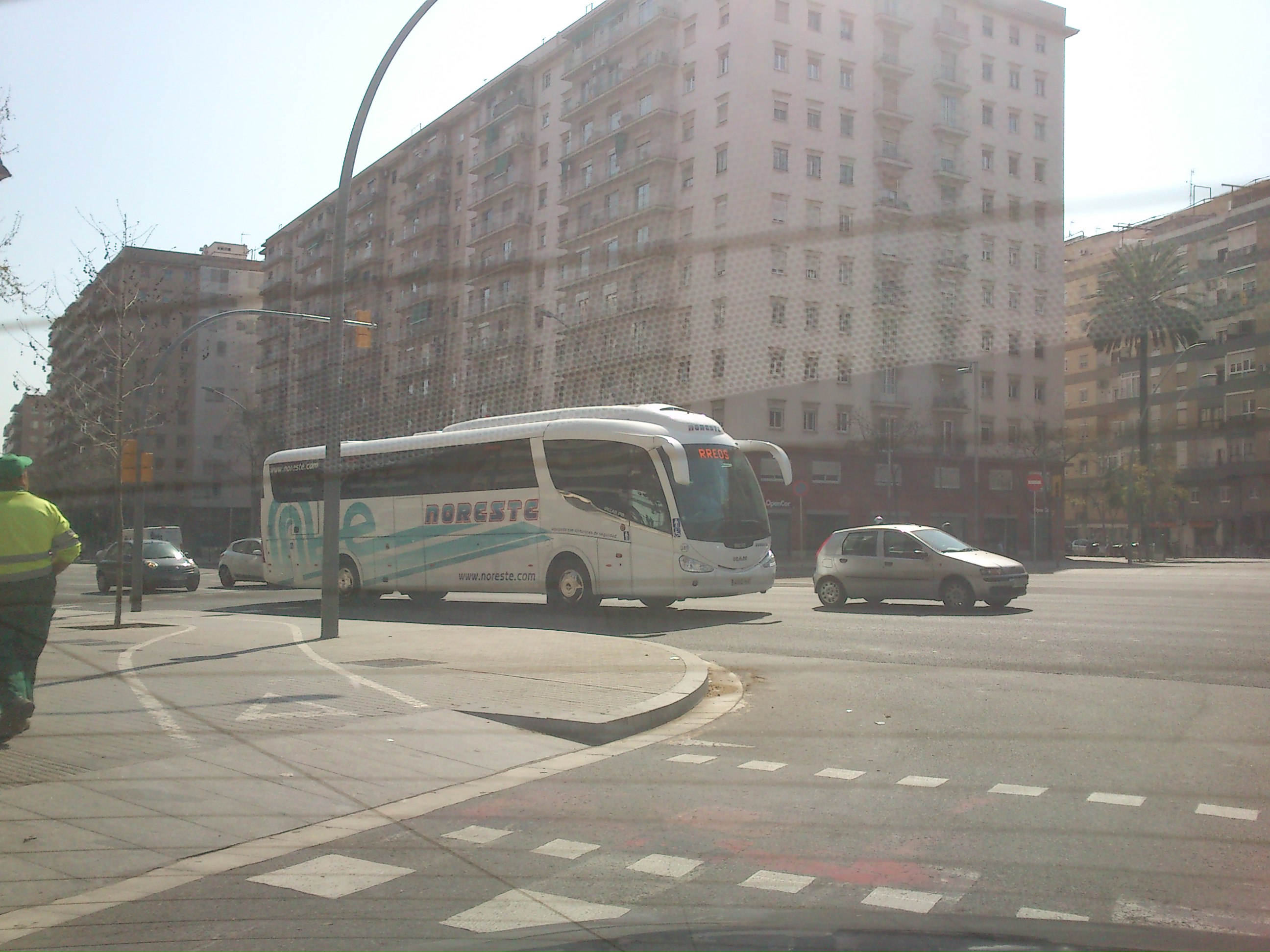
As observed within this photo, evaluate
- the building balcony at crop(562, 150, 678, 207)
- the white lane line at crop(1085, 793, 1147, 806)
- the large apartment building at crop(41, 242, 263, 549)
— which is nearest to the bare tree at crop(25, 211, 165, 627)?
the large apartment building at crop(41, 242, 263, 549)

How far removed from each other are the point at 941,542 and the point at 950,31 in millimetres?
34365

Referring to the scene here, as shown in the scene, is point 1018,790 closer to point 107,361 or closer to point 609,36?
point 107,361

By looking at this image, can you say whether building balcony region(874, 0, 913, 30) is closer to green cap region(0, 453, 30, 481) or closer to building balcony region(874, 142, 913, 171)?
building balcony region(874, 142, 913, 171)

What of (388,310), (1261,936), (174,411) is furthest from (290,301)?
(1261,936)

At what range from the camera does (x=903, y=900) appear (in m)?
3.33

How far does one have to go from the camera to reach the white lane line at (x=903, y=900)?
3248mm

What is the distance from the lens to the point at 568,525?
1619cm

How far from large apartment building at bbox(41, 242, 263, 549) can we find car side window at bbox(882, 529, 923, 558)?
1196 cm

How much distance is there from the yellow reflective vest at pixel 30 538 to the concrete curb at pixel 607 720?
270cm

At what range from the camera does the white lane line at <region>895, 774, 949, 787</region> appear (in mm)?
5055

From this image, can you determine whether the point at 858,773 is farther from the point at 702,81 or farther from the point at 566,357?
the point at 702,81

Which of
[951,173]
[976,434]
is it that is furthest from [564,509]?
[951,173]

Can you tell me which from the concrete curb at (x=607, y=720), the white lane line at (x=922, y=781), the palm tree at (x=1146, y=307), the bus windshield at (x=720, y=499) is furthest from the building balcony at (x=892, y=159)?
the white lane line at (x=922, y=781)

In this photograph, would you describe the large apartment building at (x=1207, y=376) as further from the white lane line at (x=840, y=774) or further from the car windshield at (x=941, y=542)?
the car windshield at (x=941, y=542)
